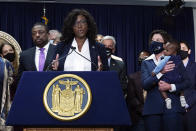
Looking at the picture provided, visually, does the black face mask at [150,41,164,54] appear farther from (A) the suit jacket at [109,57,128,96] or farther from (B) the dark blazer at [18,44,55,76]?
(B) the dark blazer at [18,44,55,76]

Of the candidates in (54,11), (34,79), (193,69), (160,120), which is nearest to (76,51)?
(34,79)

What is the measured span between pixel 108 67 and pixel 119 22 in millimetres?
5743

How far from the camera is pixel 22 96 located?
198cm

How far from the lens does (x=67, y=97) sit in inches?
77.0

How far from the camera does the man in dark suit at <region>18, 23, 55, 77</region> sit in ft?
11.1

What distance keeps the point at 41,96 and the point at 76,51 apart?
27.1 inches

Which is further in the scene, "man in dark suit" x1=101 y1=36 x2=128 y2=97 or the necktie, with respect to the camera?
"man in dark suit" x1=101 y1=36 x2=128 y2=97

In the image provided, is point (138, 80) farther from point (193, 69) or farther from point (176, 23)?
point (176, 23)

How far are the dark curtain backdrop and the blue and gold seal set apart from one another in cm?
608

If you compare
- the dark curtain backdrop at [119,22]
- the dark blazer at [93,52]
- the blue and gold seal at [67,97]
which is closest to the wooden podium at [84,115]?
the blue and gold seal at [67,97]

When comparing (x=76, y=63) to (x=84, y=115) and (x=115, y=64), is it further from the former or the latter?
(x=115, y=64)

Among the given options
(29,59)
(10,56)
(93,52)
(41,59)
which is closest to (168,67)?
(93,52)

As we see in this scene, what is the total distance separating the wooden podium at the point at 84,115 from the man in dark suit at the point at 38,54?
1.30m

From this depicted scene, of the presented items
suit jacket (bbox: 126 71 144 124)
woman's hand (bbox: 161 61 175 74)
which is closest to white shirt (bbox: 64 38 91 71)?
woman's hand (bbox: 161 61 175 74)
